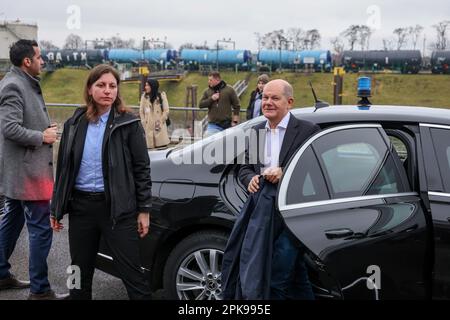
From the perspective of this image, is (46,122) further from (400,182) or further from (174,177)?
(400,182)

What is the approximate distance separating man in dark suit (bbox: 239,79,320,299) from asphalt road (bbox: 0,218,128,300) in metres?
1.82

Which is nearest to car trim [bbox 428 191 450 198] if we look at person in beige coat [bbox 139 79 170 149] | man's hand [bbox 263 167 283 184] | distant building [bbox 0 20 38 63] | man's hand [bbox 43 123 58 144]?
man's hand [bbox 263 167 283 184]

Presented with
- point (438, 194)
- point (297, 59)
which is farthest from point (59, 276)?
point (297, 59)

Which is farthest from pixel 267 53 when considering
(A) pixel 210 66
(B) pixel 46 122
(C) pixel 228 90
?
(B) pixel 46 122

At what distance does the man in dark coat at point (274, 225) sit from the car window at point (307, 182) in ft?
0.37

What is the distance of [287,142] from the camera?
3324 mm

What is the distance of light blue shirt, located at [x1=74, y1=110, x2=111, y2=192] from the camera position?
11.1 ft

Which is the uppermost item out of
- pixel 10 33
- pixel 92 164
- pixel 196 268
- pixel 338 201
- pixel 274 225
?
pixel 10 33

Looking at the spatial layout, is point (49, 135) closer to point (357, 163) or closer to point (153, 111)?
point (357, 163)

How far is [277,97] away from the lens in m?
3.38

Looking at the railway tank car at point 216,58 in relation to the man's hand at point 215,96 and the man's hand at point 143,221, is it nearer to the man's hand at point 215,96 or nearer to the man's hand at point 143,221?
the man's hand at point 215,96

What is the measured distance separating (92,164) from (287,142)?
121 cm

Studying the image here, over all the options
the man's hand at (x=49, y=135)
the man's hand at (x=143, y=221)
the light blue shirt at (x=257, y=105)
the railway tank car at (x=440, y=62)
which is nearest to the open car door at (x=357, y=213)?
the man's hand at (x=143, y=221)

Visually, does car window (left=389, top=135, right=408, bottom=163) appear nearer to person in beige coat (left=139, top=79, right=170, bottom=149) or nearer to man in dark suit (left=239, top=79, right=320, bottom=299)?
man in dark suit (left=239, top=79, right=320, bottom=299)
